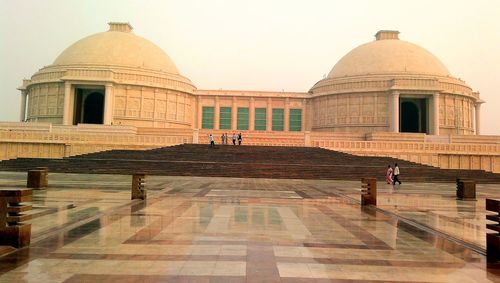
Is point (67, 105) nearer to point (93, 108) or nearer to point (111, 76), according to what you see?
point (111, 76)

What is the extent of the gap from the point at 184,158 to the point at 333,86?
30133 millimetres

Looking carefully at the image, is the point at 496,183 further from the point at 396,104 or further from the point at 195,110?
the point at 195,110

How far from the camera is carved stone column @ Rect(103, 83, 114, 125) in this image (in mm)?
49719

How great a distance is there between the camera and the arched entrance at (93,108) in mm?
57375

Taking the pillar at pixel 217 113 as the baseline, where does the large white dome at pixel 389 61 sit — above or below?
above

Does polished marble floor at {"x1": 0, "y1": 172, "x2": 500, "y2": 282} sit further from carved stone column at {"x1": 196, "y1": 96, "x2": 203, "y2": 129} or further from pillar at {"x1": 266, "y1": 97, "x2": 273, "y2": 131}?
carved stone column at {"x1": 196, "y1": 96, "x2": 203, "y2": 129}

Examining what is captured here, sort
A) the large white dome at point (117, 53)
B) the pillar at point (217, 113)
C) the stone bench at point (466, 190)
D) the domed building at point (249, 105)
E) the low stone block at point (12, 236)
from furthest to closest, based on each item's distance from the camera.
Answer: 1. the pillar at point (217, 113)
2. the large white dome at point (117, 53)
3. the domed building at point (249, 105)
4. the stone bench at point (466, 190)
5. the low stone block at point (12, 236)

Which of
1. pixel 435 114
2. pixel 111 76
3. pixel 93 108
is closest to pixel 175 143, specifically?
pixel 111 76

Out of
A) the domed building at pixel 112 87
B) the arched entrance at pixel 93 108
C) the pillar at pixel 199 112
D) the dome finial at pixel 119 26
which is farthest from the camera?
the dome finial at pixel 119 26

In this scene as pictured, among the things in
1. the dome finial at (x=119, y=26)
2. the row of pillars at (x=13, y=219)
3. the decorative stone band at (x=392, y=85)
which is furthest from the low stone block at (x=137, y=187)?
the dome finial at (x=119, y=26)

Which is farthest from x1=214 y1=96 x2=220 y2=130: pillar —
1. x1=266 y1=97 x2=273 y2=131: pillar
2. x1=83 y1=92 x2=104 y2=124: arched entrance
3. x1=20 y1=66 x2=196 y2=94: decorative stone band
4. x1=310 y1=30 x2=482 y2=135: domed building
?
x1=83 y1=92 x2=104 y2=124: arched entrance

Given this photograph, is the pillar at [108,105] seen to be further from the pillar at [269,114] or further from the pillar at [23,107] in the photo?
the pillar at [269,114]

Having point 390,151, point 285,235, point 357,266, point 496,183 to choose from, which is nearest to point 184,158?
point 390,151

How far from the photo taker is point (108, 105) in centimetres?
5003
